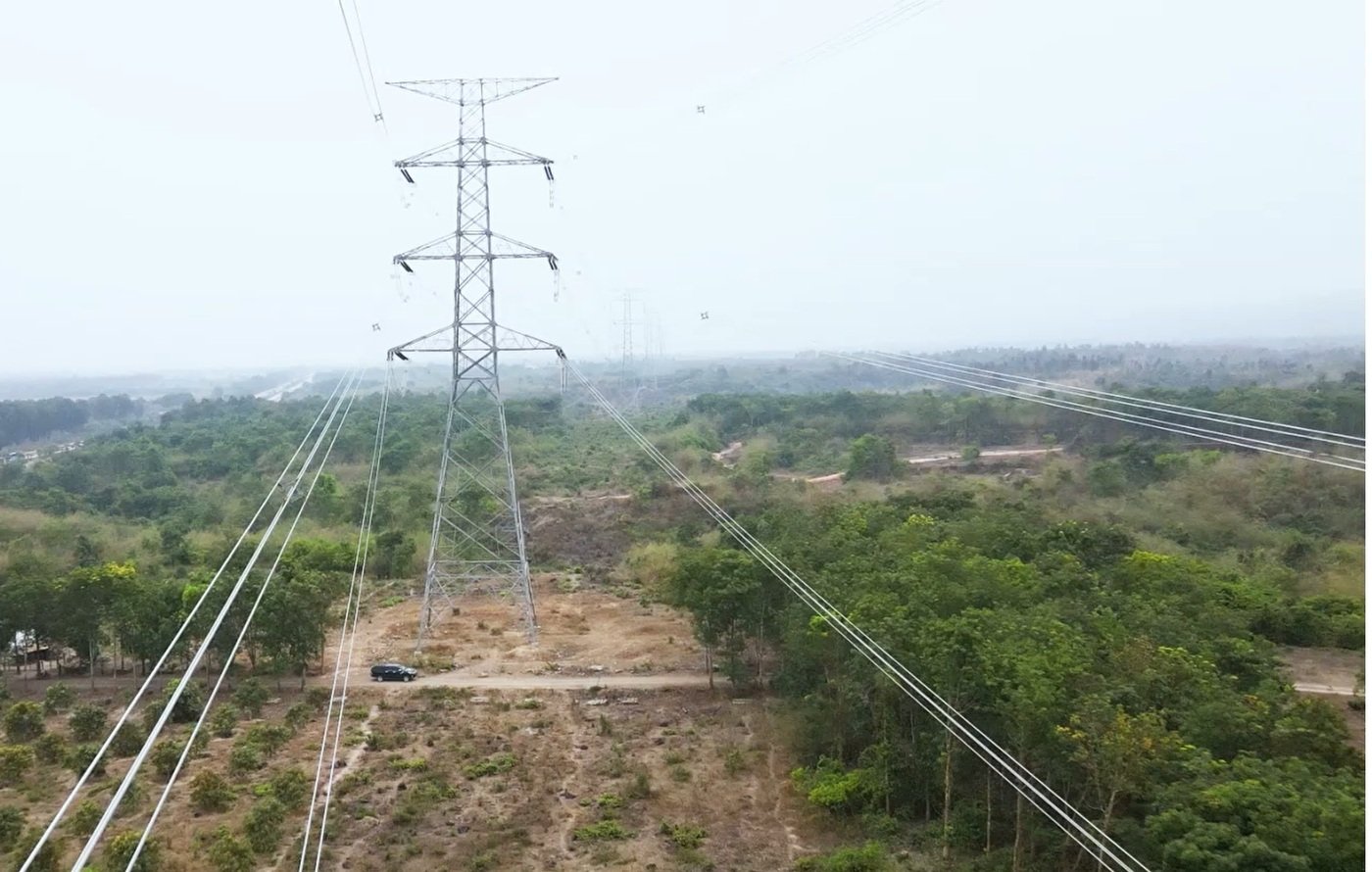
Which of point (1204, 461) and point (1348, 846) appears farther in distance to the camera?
Answer: point (1204, 461)

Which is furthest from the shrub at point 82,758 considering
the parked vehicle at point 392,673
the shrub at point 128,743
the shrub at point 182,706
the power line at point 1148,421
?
the power line at point 1148,421

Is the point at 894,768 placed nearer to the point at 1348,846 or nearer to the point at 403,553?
the point at 1348,846

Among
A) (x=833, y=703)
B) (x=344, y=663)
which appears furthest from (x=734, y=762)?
(x=344, y=663)

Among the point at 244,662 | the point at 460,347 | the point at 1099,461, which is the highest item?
the point at 460,347

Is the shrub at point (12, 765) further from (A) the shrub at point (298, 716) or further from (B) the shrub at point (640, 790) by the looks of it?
(B) the shrub at point (640, 790)

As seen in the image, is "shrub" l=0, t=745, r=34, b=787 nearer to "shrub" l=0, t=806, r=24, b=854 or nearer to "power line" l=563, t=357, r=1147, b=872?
"shrub" l=0, t=806, r=24, b=854

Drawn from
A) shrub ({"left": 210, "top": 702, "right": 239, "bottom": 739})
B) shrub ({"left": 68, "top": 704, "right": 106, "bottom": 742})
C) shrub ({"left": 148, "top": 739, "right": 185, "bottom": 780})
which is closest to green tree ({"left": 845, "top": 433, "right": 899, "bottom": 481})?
shrub ({"left": 210, "top": 702, "right": 239, "bottom": 739})

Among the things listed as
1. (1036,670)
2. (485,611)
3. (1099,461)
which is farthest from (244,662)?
(1099,461)
